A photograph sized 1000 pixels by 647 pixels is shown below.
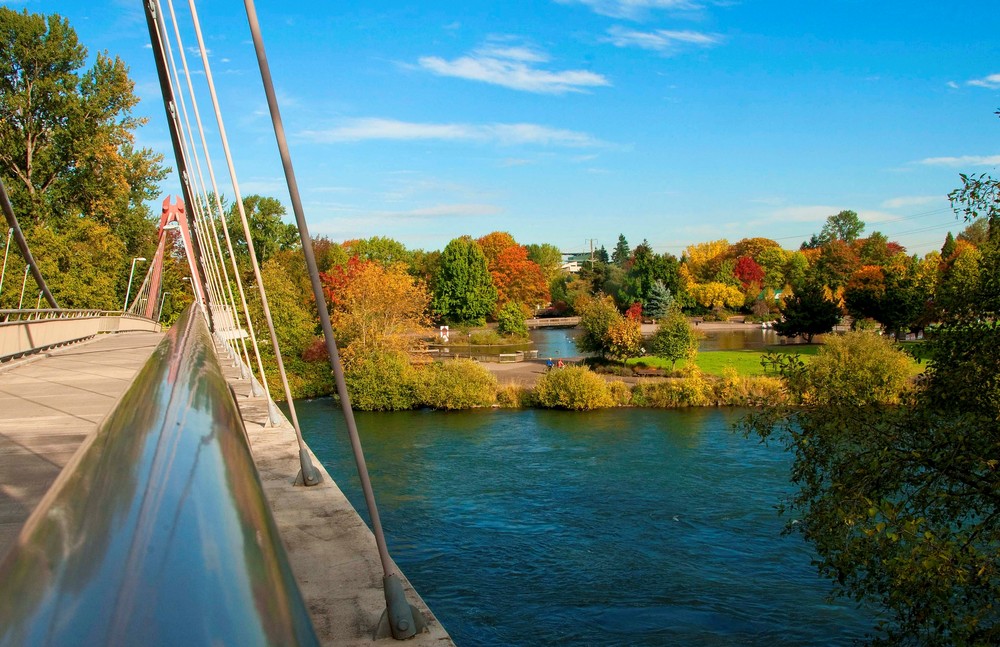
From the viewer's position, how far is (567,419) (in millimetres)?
32031

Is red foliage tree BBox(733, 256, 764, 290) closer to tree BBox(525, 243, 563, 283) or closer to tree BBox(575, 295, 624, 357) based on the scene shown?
tree BBox(525, 243, 563, 283)

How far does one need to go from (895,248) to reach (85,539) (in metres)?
97.6

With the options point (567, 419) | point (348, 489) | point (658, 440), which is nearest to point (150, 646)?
Answer: point (348, 489)

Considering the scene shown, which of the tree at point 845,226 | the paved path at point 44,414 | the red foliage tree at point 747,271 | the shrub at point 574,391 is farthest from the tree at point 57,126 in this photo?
the tree at point 845,226

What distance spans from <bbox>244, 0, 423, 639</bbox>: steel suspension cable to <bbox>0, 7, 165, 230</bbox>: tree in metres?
35.6

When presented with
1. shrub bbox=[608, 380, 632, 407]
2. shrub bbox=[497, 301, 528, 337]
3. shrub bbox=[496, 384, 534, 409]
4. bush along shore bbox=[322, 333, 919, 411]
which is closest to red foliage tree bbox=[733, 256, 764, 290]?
shrub bbox=[497, 301, 528, 337]

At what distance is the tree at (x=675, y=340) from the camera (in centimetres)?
4059

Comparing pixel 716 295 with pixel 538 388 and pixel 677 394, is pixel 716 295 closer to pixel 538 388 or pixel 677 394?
pixel 677 394

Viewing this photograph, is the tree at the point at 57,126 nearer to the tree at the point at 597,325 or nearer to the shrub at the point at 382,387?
the shrub at the point at 382,387

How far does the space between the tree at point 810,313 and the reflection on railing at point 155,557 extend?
2082 inches

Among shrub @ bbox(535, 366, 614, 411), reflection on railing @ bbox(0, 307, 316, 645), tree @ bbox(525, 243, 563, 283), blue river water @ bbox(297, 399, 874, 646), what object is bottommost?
blue river water @ bbox(297, 399, 874, 646)

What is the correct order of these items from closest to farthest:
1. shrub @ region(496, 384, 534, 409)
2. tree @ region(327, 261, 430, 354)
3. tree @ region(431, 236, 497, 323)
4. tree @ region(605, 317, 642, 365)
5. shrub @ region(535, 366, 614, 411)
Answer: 1. shrub @ region(535, 366, 614, 411)
2. shrub @ region(496, 384, 534, 409)
3. tree @ region(327, 261, 430, 354)
4. tree @ region(605, 317, 642, 365)
5. tree @ region(431, 236, 497, 323)

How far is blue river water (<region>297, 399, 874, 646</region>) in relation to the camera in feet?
46.7

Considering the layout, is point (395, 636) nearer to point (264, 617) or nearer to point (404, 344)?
point (264, 617)
